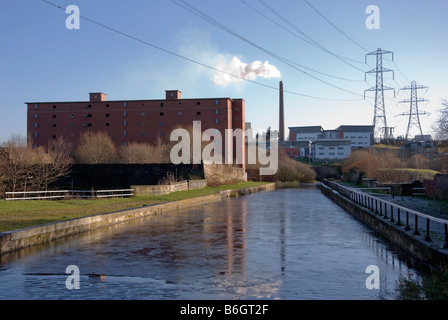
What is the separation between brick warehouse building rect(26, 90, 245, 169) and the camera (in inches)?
3009

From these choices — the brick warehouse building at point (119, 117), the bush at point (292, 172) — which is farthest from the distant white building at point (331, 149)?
the brick warehouse building at point (119, 117)

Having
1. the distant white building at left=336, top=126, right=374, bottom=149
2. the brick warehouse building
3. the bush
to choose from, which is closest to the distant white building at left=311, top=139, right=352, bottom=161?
the distant white building at left=336, top=126, right=374, bottom=149

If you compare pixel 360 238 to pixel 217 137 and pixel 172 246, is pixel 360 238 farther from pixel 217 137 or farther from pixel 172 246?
pixel 217 137

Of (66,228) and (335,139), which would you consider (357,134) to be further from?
(66,228)

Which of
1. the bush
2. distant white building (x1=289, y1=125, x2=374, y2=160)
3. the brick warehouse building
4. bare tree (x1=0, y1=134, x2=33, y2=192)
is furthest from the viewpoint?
distant white building (x1=289, y1=125, x2=374, y2=160)

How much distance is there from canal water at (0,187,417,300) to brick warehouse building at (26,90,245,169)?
59639 mm

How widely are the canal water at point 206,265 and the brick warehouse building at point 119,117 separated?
59.6 meters

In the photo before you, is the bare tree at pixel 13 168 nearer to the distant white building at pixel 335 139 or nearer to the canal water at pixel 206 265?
the canal water at pixel 206 265

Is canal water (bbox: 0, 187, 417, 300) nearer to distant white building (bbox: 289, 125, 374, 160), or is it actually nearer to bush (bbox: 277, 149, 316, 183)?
bush (bbox: 277, 149, 316, 183)

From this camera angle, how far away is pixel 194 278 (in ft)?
30.1

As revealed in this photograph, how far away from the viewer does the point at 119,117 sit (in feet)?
256

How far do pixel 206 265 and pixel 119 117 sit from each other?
2762 inches

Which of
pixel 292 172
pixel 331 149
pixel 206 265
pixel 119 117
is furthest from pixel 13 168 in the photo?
pixel 331 149
